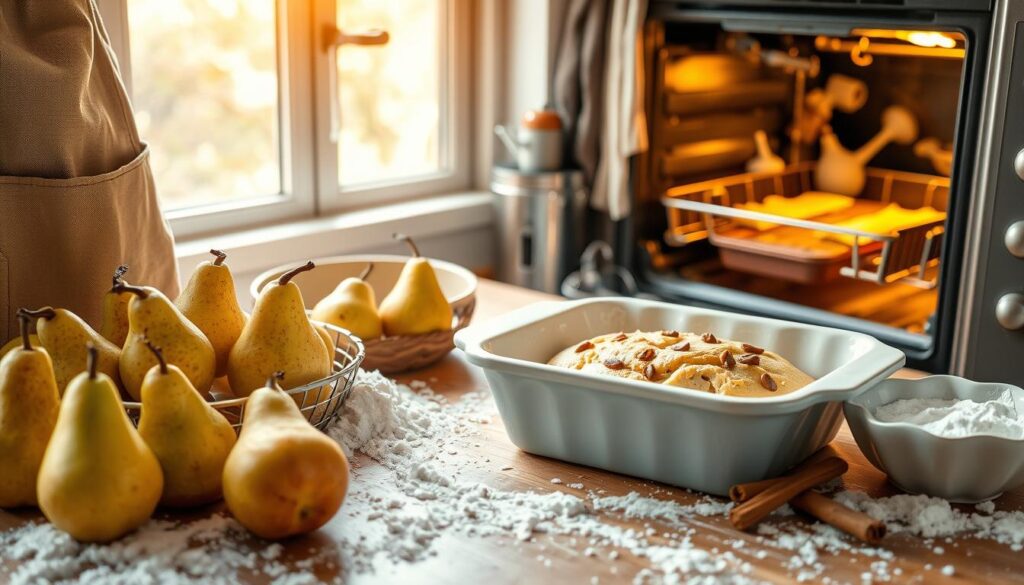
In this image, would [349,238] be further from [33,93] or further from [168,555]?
[168,555]

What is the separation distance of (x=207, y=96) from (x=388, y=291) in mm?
→ 492

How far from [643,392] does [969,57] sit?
82 centimetres

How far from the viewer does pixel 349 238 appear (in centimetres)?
189

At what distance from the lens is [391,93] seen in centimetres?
206

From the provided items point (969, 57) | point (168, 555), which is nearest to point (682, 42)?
point (969, 57)

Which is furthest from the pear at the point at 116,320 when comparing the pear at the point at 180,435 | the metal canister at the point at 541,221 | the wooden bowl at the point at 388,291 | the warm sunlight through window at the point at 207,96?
the metal canister at the point at 541,221

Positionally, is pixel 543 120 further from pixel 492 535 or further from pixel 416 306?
pixel 492 535

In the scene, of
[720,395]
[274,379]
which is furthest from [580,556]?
[274,379]

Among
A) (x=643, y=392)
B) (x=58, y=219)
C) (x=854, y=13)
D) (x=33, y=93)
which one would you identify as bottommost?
(x=643, y=392)

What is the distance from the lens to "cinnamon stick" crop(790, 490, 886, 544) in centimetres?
92

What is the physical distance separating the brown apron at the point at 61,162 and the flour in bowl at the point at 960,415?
0.83 m

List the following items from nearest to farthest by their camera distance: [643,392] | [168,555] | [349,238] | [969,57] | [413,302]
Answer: [168,555] < [643,392] < [413,302] < [969,57] < [349,238]

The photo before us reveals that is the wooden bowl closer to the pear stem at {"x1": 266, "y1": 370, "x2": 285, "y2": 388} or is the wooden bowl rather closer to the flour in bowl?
the pear stem at {"x1": 266, "y1": 370, "x2": 285, "y2": 388}

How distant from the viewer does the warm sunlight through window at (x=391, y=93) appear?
77.7 inches
